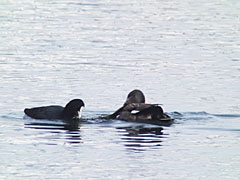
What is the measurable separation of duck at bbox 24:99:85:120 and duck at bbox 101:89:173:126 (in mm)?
652

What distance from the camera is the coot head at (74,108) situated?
18.3m

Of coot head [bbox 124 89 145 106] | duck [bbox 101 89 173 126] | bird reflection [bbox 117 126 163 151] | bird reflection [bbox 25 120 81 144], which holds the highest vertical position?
coot head [bbox 124 89 145 106]

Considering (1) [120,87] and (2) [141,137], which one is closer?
(2) [141,137]

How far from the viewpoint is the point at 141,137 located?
16266 mm

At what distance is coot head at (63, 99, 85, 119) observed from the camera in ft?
60.2

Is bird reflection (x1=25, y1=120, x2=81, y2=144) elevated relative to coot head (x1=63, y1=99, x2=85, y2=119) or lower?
lower

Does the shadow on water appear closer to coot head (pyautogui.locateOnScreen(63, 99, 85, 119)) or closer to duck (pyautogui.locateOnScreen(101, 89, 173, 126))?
duck (pyautogui.locateOnScreen(101, 89, 173, 126))

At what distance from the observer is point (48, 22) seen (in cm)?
3612

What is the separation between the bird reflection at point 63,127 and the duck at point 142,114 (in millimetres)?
853

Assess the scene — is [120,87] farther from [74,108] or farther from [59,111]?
[74,108]

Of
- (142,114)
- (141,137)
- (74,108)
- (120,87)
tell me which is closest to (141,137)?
(141,137)

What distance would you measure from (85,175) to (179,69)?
1179cm

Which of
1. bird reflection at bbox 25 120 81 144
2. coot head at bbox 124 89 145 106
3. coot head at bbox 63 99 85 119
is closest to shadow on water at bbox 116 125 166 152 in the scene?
bird reflection at bbox 25 120 81 144

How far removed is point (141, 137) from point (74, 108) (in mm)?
2586
